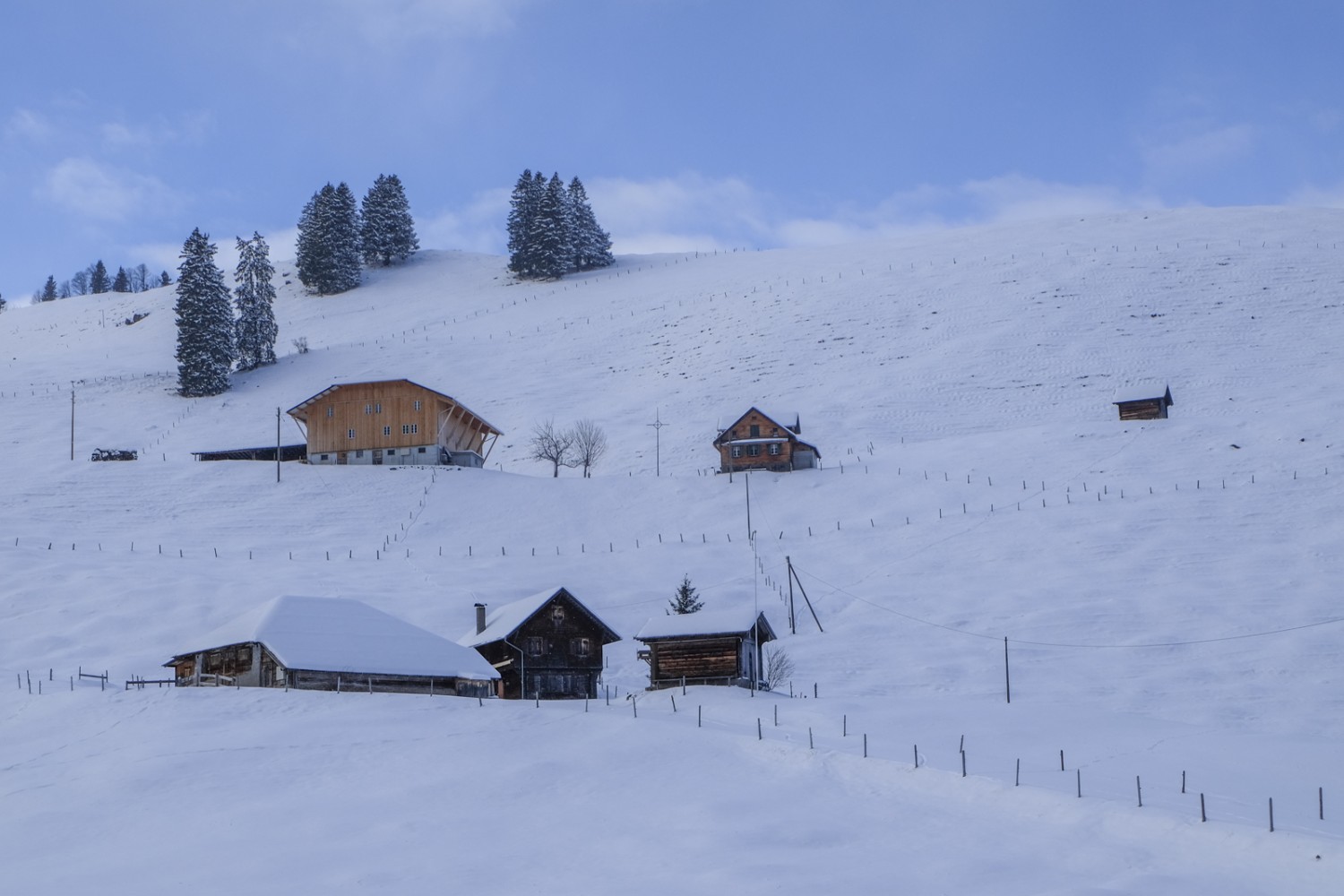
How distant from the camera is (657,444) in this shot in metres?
84.9

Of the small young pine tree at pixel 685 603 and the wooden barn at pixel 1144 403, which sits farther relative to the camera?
the wooden barn at pixel 1144 403

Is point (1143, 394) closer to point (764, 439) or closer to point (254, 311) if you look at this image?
point (764, 439)

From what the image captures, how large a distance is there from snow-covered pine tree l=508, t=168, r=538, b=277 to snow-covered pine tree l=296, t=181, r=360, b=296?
17392 mm

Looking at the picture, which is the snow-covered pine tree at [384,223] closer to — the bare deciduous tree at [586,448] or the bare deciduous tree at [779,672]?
the bare deciduous tree at [586,448]

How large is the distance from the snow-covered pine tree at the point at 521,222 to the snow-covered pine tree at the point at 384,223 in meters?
16.8

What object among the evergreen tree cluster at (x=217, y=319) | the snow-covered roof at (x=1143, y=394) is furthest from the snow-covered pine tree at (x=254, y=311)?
the snow-covered roof at (x=1143, y=394)

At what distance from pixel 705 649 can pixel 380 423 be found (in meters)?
42.2

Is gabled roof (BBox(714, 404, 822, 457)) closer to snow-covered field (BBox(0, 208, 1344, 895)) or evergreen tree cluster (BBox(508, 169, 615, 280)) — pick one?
snow-covered field (BBox(0, 208, 1344, 895))

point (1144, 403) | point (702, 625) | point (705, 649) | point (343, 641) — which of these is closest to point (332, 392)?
point (343, 641)

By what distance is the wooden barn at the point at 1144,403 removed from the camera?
7688 centimetres

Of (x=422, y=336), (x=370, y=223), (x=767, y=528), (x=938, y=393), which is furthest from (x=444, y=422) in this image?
(x=370, y=223)

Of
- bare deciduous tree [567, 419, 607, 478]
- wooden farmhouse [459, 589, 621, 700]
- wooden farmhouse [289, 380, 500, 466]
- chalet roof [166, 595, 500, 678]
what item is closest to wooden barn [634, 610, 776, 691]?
wooden farmhouse [459, 589, 621, 700]

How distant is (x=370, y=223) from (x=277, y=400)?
6205cm

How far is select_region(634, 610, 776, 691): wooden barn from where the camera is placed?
152ft
